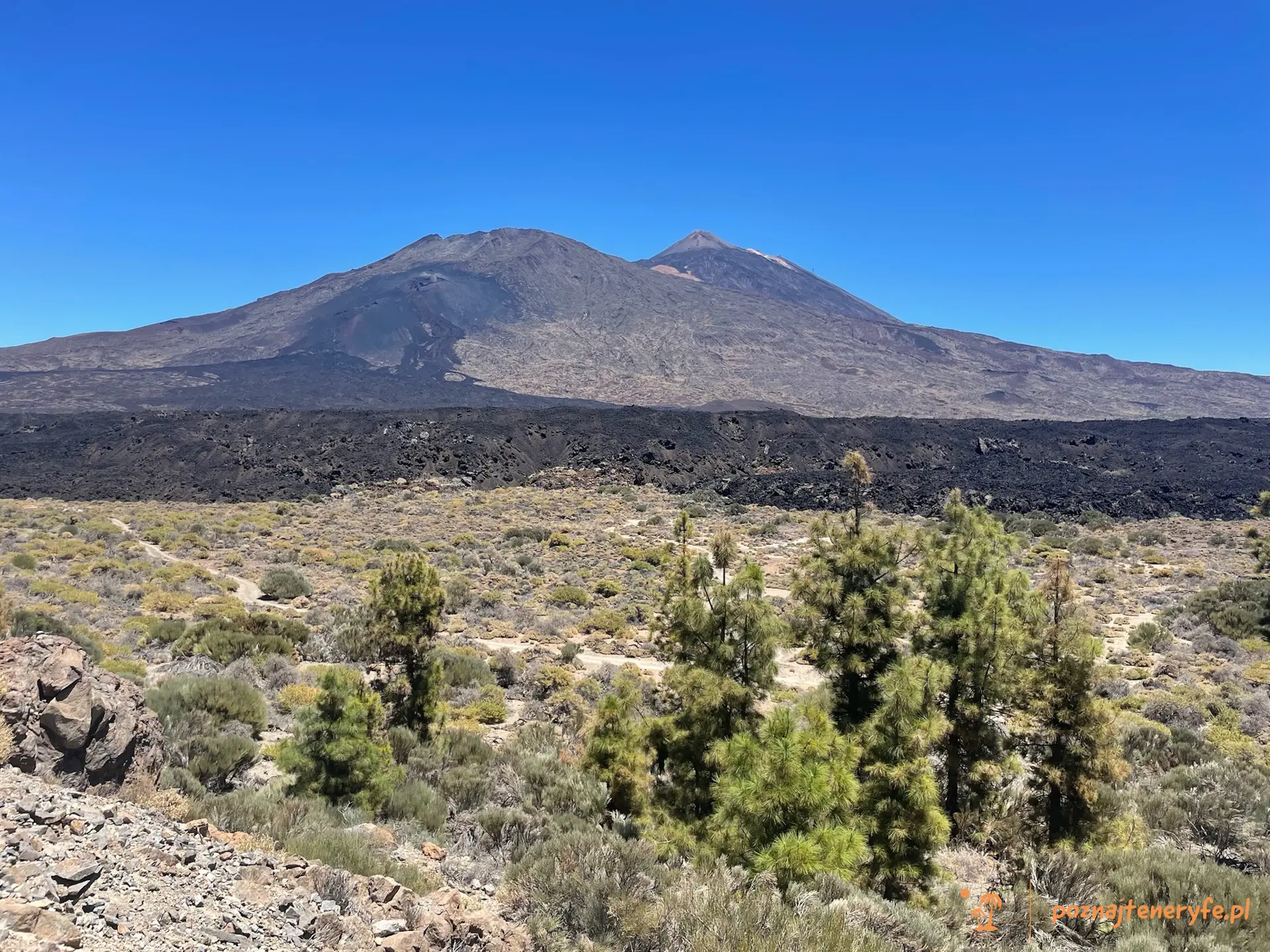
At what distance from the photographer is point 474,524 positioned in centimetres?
3123

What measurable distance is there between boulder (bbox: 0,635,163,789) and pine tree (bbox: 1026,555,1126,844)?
8.18m

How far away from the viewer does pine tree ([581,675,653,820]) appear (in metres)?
7.02

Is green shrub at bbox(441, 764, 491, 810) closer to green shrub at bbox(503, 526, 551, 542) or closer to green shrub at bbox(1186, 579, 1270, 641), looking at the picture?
green shrub at bbox(1186, 579, 1270, 641)

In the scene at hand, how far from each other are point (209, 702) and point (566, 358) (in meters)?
112

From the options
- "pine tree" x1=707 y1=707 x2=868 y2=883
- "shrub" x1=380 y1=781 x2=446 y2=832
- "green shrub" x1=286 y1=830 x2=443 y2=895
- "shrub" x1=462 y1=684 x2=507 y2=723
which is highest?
"pine tree" x1=707 y1=707 x2=868 y2=883

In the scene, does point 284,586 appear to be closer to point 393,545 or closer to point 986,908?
point 393,545

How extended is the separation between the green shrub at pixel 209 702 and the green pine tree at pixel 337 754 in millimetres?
1705

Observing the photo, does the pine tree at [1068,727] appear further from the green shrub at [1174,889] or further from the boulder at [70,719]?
the boulder at [70,719]

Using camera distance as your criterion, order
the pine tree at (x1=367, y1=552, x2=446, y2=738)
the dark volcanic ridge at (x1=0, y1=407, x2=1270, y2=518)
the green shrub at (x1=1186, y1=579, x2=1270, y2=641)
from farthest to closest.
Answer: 1. the dark volcanic ridge at (x1=0, y1=407, x2=1270, y2=518)
2. the green shrub at (x1=1186, y1=579, x2=1270, y2=641)
3. the pine tree at (x1=367, y1=552, x2=446, y2=738)

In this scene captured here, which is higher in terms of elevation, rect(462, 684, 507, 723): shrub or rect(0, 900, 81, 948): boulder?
rect(0, 900, 81, 948): boulder

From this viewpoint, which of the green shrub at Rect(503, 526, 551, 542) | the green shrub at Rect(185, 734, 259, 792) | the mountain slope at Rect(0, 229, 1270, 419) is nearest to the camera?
the green shrub at Rect(185, 734, 259, 792)

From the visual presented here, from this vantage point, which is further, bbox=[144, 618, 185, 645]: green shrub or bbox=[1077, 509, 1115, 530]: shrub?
bbox=[1077, 509, 1115, 530]: shrub

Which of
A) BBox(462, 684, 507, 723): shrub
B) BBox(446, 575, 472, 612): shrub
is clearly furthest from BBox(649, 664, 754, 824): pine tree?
BBox(446, 575, 472, 612): shrub

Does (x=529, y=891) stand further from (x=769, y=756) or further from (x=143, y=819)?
(x=143, y=819)
